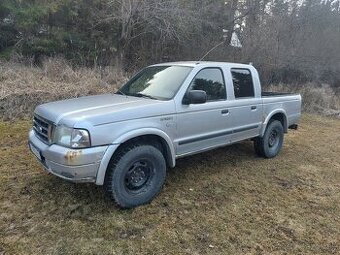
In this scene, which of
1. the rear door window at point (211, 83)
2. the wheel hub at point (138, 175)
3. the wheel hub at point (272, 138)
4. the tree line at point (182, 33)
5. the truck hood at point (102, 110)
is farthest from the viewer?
the tree line at point (182, 33)

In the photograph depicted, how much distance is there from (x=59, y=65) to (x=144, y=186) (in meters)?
6.60

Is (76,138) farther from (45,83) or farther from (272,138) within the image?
(45,83)

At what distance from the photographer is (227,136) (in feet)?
16.8

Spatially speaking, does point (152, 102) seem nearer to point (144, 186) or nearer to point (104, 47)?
point (144, 186)

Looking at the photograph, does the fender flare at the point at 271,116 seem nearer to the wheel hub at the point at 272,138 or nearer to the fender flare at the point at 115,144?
the wheel hub at the point at 272,138

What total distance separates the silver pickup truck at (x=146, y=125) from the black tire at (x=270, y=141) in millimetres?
370

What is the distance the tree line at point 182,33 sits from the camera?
1084 cm

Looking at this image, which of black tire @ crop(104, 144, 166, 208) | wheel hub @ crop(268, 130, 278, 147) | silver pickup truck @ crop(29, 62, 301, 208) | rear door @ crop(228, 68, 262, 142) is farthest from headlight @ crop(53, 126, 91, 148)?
wheel hub @ crop(268, 130, 278, 147)

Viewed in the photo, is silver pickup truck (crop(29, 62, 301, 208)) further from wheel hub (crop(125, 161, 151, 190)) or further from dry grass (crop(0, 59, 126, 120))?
dry grass (crop(0, 59, 126, 120))

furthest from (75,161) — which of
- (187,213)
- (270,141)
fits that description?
(270,141)

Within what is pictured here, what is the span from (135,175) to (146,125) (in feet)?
2.05

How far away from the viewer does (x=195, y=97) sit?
424 centimetres

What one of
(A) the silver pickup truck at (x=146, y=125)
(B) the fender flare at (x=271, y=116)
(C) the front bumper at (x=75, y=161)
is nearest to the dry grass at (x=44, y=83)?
(A) the silver pickup truck at (x=146, y=125)

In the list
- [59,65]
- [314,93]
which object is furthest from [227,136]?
[314,93]
